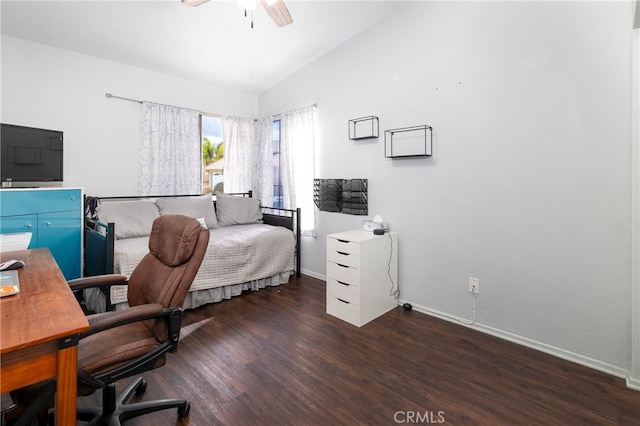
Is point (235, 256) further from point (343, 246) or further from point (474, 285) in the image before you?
point (474, 285)

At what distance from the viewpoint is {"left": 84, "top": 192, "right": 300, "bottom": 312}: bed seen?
8.38 ft

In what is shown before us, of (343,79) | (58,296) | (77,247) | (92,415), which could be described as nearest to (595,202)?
(343,79)

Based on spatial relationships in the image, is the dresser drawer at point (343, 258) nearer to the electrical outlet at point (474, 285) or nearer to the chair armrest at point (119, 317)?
the electrical outlet at point (474, 285)

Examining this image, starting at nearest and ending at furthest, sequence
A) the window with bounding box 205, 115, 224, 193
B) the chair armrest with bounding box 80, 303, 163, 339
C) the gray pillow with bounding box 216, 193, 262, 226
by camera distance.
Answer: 1. the chair armrest with bounding box 80, 303, 163, 339
2. the gray pillow with bounding box 216, 193, 262, 226
3. the window with bounding box 205, 115, 224, 193

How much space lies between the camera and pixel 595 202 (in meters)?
1.94

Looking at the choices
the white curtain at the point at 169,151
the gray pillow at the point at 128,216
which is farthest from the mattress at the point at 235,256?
the white curtain at the point at 169,151

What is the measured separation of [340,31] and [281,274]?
8.70 ft

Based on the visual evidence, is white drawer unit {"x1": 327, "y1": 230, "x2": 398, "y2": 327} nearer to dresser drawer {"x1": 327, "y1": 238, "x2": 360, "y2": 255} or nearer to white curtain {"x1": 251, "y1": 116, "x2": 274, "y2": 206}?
dresser drawer {"x1": 327, "y1": 238, "x2": 360, "y2": 255}

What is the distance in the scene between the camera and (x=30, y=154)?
8.83 ft

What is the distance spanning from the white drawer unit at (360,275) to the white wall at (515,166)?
212 mm

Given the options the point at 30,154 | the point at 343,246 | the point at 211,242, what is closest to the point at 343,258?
the point at 343,246

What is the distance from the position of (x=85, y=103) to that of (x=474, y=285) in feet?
13.4

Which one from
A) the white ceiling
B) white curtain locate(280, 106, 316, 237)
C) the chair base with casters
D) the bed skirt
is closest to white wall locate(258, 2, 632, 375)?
the white ceiling

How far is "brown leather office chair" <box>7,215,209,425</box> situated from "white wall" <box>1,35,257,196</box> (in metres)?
2.24
